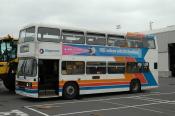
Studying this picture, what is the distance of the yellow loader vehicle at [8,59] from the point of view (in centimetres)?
2092

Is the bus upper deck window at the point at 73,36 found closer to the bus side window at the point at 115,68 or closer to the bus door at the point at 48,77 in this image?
the bus door at the point at 48,77

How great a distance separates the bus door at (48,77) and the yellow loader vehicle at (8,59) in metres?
3.44

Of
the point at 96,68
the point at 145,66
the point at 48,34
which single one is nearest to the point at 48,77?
the point at 48,34

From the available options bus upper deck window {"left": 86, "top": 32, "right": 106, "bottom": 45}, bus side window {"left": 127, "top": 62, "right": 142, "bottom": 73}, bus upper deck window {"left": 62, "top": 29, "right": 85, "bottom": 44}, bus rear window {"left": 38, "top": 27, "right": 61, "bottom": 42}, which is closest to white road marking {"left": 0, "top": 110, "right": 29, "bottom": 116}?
bus rear window {"left": 38, "top": 27, "right": 61, "bottom": 42}

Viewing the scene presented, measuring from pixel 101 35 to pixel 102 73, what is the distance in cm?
217

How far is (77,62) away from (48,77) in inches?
70.4

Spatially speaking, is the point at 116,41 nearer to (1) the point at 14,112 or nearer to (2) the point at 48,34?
(2) the point at 48,34

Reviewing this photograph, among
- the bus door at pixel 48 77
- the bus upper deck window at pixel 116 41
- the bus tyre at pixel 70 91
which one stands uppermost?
the bus upper deck window at pixel 116 41

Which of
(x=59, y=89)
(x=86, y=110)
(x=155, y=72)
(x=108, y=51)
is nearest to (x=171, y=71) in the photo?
(x=155, y=72)

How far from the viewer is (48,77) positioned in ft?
60.0

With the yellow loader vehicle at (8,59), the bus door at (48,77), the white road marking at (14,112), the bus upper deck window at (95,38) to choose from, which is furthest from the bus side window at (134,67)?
the white road marking at (14,112)

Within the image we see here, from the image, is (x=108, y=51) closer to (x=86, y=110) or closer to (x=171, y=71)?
(x=86, y=110)

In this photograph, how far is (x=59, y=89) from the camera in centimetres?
1797

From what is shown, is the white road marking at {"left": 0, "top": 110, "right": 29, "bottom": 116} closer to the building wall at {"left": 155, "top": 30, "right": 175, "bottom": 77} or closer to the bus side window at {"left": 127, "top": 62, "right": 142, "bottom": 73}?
the bus side window at {"left": 127, "top": 62, "right": 142, "bottom": 73}
